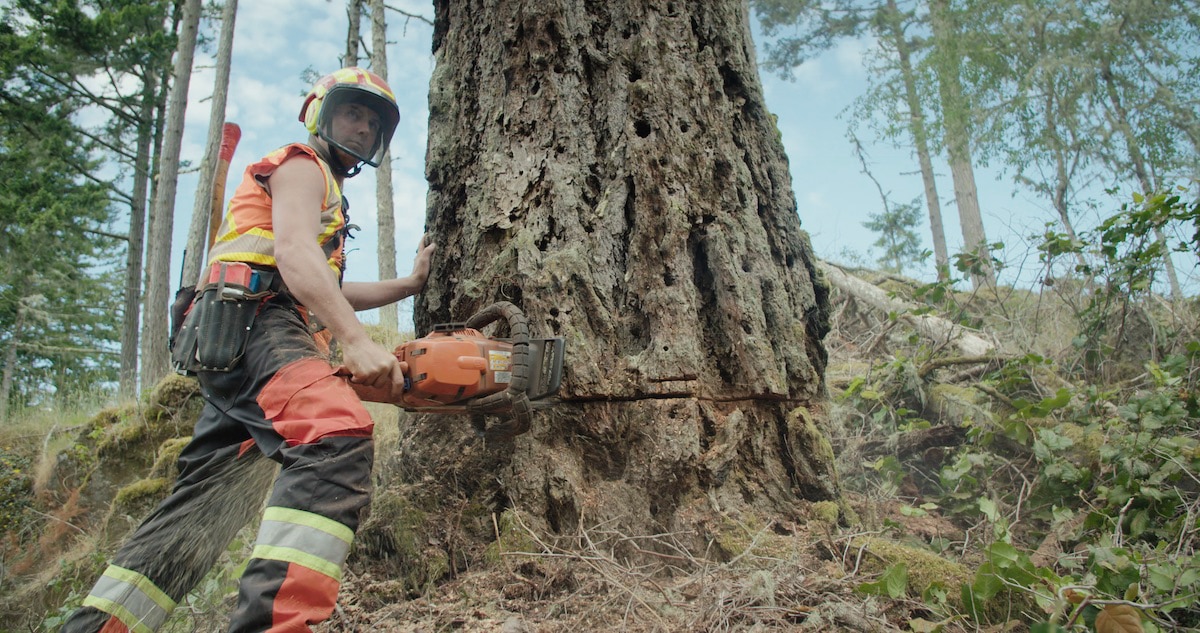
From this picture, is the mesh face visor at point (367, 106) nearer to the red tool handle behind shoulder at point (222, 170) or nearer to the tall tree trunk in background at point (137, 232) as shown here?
the red tool handle behind shoulder at point (222, 170)

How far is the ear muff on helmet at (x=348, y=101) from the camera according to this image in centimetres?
263

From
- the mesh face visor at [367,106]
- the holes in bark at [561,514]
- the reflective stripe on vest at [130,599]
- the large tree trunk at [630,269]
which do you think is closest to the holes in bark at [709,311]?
Result: the large tree trunk at [630,269]

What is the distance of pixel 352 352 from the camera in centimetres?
217

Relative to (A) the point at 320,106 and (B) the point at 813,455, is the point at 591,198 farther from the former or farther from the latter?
(B) the point at 813,455

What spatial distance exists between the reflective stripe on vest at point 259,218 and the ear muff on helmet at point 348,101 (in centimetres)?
22

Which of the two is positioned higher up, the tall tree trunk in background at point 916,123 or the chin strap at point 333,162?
the tall tree trunk in background at point 916,123

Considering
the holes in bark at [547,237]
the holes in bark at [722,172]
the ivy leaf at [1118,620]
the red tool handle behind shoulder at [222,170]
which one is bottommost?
the ivy leaf at [1118,620]

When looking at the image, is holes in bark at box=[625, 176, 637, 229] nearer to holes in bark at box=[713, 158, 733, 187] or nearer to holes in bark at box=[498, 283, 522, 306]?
holes in bark at box=[713, 158, 733, 187]

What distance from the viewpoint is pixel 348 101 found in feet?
8.94

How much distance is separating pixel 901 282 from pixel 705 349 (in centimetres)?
630

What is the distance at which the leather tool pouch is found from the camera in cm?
224

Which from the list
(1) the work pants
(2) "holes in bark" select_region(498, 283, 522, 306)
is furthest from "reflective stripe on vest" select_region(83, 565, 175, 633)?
(2) "holes in bark" select_region(498, 283, 522, 306)

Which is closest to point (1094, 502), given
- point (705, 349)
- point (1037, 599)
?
point (1037, 599)

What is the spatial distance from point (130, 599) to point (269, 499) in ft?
2.16
